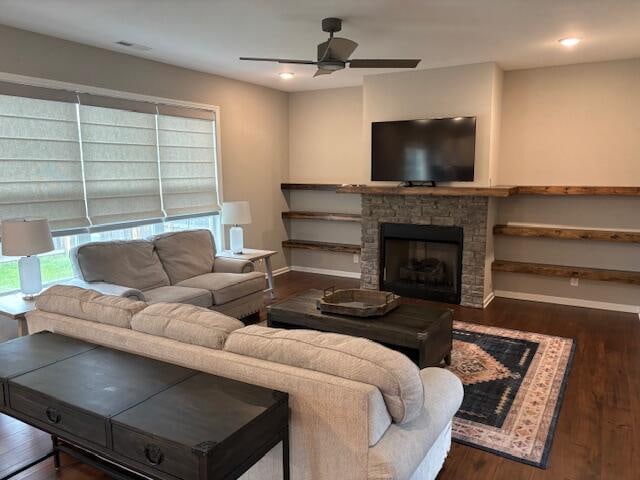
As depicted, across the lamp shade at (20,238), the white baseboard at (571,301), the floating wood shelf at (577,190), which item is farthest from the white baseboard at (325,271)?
the lamp shade at (20,238)

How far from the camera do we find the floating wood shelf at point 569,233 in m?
4.93

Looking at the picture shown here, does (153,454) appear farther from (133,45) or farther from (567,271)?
(567,271)

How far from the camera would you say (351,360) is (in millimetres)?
1639

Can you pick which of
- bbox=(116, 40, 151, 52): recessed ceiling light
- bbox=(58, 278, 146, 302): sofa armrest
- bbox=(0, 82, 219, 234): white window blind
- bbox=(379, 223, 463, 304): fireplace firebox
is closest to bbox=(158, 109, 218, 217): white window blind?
bbox=(0, 82, 219, 234): white window blind

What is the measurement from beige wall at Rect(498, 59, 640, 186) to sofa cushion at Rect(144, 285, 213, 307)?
12.1ft

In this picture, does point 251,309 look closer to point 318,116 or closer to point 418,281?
point 418,281

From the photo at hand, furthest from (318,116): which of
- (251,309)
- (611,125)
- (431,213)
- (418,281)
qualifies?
(611,125)

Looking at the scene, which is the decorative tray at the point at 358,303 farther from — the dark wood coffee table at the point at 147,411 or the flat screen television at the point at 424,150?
the flat screen television at the point at 424,150

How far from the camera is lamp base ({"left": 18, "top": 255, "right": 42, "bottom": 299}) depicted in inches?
137

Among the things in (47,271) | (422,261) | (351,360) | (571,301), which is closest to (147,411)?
(351,360)

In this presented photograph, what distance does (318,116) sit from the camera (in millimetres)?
6730

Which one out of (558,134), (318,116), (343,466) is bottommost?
(343,466)

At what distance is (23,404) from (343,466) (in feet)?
4.22

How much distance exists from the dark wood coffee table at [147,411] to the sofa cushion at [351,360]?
0.15 meters
